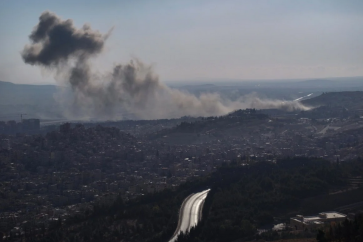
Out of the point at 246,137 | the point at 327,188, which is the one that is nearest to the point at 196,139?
the point at 246,137

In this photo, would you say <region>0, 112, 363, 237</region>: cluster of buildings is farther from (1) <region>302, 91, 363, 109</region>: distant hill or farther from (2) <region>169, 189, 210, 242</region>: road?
(1) <region>302, 91, 363, 109</region>: distant hill

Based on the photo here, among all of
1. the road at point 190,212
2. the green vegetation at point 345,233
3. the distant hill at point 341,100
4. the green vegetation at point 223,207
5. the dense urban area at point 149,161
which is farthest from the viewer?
the distant hill at point 341,100

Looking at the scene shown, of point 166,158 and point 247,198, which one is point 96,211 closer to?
point 247,198

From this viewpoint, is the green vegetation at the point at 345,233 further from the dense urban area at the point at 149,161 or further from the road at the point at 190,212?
the road at the point at 190,212

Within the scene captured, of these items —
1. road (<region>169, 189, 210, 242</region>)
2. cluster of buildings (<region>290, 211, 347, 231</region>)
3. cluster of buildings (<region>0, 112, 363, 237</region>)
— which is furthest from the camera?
cluster of buildings (<region>0, 112, 363, 237</region>)

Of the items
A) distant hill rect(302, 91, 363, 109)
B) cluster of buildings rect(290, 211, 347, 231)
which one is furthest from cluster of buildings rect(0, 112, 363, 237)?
distant hill rect(302, 91, 363, 109)

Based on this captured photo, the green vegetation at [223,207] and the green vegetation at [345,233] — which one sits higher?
the green vegetation at [345,233]

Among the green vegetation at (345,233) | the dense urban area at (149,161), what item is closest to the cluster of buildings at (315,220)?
the dense urban area at (149,161)
